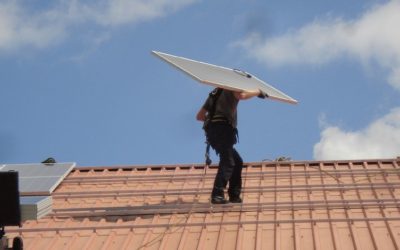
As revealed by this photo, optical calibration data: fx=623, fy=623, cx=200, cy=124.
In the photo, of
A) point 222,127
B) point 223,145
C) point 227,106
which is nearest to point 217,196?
point 223,145

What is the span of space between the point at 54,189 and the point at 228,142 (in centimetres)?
308

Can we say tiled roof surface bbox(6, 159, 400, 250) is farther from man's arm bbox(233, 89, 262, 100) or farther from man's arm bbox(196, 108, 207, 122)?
man's arm bbox(233, 89, 262, 100)

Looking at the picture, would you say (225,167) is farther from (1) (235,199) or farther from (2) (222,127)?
(1) (235,199)

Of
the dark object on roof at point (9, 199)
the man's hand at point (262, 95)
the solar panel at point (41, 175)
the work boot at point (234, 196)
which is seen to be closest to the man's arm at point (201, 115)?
the man's hand at point (262, 95)

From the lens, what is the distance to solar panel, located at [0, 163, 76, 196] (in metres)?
8.35

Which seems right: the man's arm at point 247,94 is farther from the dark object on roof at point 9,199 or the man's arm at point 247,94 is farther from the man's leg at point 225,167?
the dark object on roof at point 9,199

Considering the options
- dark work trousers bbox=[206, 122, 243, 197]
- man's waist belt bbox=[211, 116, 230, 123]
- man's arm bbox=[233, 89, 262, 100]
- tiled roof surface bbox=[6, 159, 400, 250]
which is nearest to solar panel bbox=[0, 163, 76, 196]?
tiled roof surface bbox=[6, 159, 400, 250]

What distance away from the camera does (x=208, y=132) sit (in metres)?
7.74

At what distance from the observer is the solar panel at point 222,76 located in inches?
278

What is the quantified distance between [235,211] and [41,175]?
10.3 ft

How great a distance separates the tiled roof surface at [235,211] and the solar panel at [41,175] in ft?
0.54

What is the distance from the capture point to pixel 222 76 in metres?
7.63

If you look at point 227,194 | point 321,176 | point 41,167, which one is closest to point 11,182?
point 227,194

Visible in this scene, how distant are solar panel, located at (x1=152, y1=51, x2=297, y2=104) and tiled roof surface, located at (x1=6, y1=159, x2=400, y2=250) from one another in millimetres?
1439
